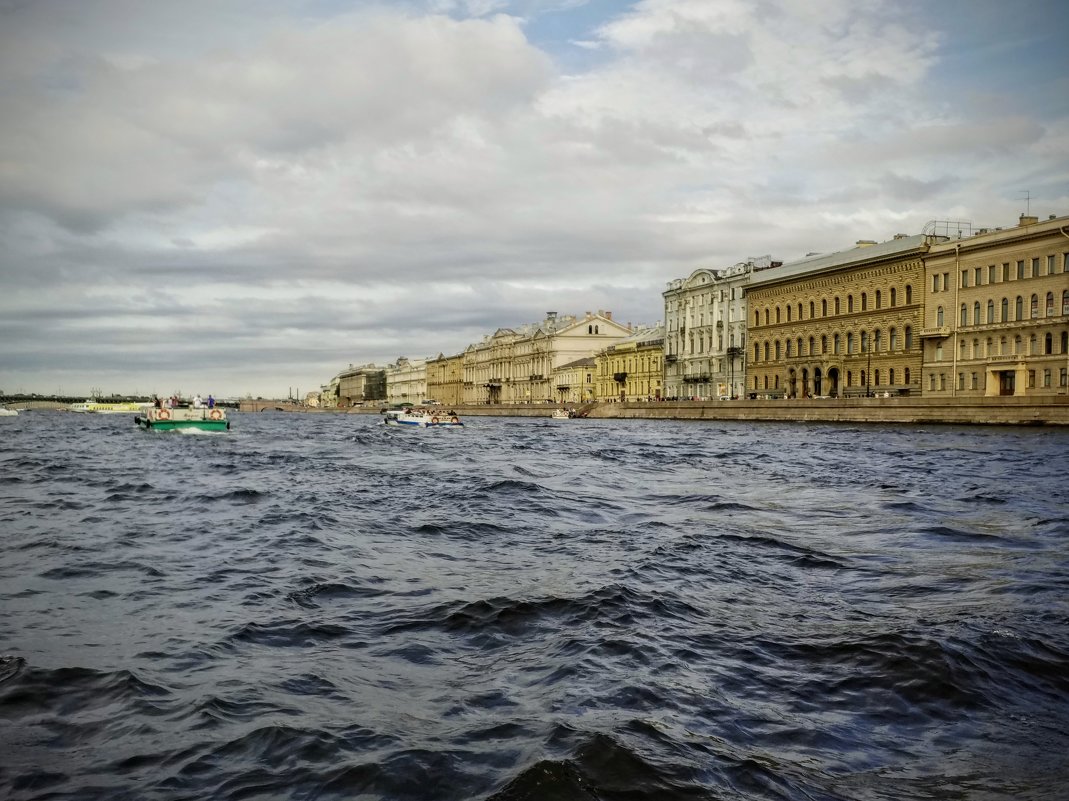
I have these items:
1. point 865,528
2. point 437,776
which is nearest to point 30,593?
point 437,776

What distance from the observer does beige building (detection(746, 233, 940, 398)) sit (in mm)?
62156

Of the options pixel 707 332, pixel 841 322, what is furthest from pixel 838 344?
pixel 707 332

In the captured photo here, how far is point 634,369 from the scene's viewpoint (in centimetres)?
10044

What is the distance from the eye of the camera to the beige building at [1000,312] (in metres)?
50.0

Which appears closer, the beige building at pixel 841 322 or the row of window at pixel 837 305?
the beige building at pixel 841 322

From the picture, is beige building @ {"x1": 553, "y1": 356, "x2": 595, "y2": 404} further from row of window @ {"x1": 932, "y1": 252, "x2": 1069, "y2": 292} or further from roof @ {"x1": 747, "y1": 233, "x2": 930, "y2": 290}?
row of window @ {"x1": 932, "y1": 252, "x2": 1069, "y2": 292}

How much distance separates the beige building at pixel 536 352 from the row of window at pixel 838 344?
42578 millimetres

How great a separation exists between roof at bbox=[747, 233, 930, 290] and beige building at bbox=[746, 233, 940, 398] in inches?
3.1

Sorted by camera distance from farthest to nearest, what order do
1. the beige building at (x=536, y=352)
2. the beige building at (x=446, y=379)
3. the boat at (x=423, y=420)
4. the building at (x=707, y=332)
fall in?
the beige building at (x=446, y=379), the beige building at (x=536, y=352), the building at (x=707, y=332), the boat at (x=423, y=420)

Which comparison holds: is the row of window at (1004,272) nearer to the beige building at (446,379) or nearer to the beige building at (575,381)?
the beige building at (575,381)

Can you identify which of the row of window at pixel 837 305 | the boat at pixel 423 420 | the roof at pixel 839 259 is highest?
the roof at pixel 839 259

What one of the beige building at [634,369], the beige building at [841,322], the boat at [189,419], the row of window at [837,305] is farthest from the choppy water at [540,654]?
the beige building at [634,369]

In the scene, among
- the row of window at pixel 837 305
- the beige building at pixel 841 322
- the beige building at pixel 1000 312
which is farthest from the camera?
the row of window at pixel 837 305

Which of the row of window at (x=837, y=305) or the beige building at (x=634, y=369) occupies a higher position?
the row of window at (x=837, y=305)
